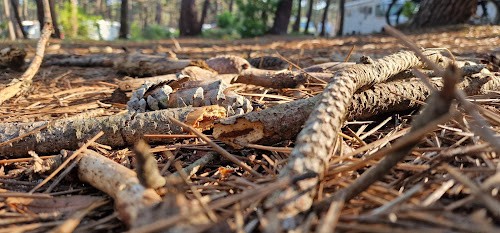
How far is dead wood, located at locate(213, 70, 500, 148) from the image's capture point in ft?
4.70

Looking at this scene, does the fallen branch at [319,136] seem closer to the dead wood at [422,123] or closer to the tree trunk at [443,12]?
the dead wood at [422,123]

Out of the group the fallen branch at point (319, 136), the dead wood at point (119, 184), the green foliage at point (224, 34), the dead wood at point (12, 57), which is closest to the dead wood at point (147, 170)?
the dead wood at point (119, 184)

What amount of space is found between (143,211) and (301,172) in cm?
43

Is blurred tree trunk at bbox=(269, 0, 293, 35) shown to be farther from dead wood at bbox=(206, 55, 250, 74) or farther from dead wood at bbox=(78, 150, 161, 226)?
dead wood at bbox=(78, 150, 161, 226)

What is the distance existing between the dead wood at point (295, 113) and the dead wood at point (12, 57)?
11.4 feet

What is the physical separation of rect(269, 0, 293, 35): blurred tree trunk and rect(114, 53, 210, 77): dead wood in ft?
31.7

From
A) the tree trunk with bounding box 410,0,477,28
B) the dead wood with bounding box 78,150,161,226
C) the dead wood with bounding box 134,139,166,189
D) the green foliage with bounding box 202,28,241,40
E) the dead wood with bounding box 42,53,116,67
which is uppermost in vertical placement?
the tree trunk with bounding box 410,0,477,28

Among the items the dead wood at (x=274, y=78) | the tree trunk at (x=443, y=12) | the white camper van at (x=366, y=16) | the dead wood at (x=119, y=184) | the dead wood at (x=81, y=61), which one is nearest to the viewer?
the dead wood at (x=119, y=184)

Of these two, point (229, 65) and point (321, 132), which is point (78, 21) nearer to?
point (229, 65)

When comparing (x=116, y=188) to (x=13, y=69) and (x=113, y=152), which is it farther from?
(x=13, y=69)

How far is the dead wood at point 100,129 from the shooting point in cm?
156

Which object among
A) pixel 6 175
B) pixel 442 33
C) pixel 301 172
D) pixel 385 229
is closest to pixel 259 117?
pixel 301 172

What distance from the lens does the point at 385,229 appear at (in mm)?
763

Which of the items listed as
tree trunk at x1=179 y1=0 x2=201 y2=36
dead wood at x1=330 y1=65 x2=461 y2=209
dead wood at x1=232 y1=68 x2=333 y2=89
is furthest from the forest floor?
tree trunk at x1=179 y1=0 x2=201 y2=36
